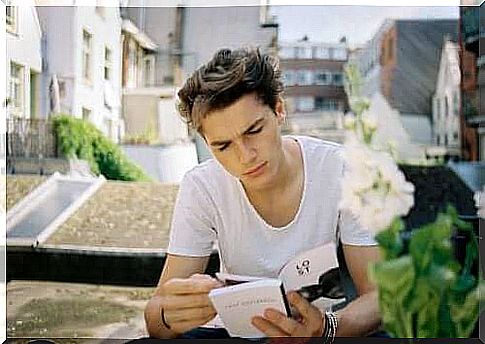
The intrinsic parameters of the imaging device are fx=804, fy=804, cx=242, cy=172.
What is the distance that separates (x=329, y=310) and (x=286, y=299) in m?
0.17

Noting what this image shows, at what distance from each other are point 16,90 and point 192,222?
820 mm

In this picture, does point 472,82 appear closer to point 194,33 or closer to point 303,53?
point 303,53

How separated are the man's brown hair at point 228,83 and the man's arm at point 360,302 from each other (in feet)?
1.95

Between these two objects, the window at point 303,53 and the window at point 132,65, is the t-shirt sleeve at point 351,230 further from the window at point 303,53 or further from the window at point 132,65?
the window at point 132,65

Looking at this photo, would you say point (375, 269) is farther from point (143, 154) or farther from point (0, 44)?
point (0, 44)

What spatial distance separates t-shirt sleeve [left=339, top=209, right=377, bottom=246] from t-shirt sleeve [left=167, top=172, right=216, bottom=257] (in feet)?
1.49

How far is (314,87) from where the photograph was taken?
9.31 feet

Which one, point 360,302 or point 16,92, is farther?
point 16,92

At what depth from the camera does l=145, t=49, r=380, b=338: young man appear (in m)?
2.78

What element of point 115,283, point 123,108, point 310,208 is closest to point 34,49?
point 123,108

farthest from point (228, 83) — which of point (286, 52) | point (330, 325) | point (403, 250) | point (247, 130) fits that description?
point (330, 325)

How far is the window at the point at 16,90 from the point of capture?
2.96 m

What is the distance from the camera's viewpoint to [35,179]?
2971 mm

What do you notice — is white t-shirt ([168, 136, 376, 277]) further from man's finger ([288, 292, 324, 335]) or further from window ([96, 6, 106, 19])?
window ([96, 6, 106, 19])
